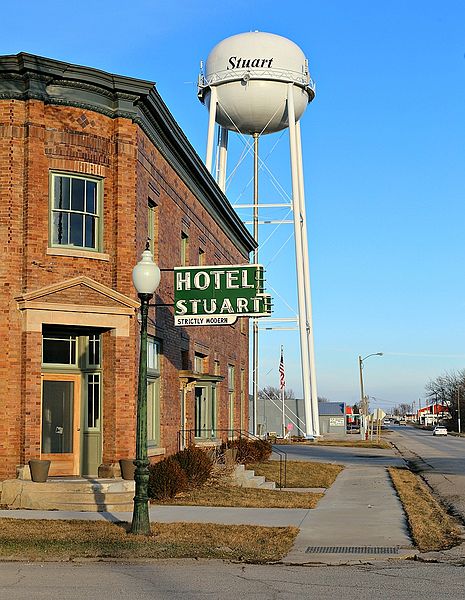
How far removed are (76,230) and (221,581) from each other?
11.1 m

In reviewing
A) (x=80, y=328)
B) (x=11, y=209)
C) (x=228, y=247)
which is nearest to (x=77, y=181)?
(x=11, y=209)

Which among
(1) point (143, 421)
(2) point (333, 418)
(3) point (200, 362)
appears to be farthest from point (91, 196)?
(2) point (333, 418)

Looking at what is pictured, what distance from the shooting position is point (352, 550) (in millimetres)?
13680

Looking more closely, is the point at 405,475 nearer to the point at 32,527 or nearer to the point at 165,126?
the point at 165,126

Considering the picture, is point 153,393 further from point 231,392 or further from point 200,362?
point 231,392

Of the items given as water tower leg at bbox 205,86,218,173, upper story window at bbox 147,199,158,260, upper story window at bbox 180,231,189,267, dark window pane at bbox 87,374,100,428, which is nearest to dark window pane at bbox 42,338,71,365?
dark window pane at bbox 87,374,100,428

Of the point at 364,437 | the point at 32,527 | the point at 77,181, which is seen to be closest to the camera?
the point at 32,527

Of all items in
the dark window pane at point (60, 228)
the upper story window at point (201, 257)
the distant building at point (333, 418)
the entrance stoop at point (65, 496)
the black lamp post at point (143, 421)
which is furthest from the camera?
the distant building at point (333, 418)

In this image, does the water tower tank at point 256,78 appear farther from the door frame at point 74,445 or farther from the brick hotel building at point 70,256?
the door frame at point 74,445

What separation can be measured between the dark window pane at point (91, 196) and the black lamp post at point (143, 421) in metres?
5.87

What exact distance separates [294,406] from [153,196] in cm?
6368

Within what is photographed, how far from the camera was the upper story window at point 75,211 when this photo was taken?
19.9 meters

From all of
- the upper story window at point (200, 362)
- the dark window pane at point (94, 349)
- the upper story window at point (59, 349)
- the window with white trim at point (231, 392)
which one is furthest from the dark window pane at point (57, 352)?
the window with white trim at point (231, 392)

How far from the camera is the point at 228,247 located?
3566 cm
